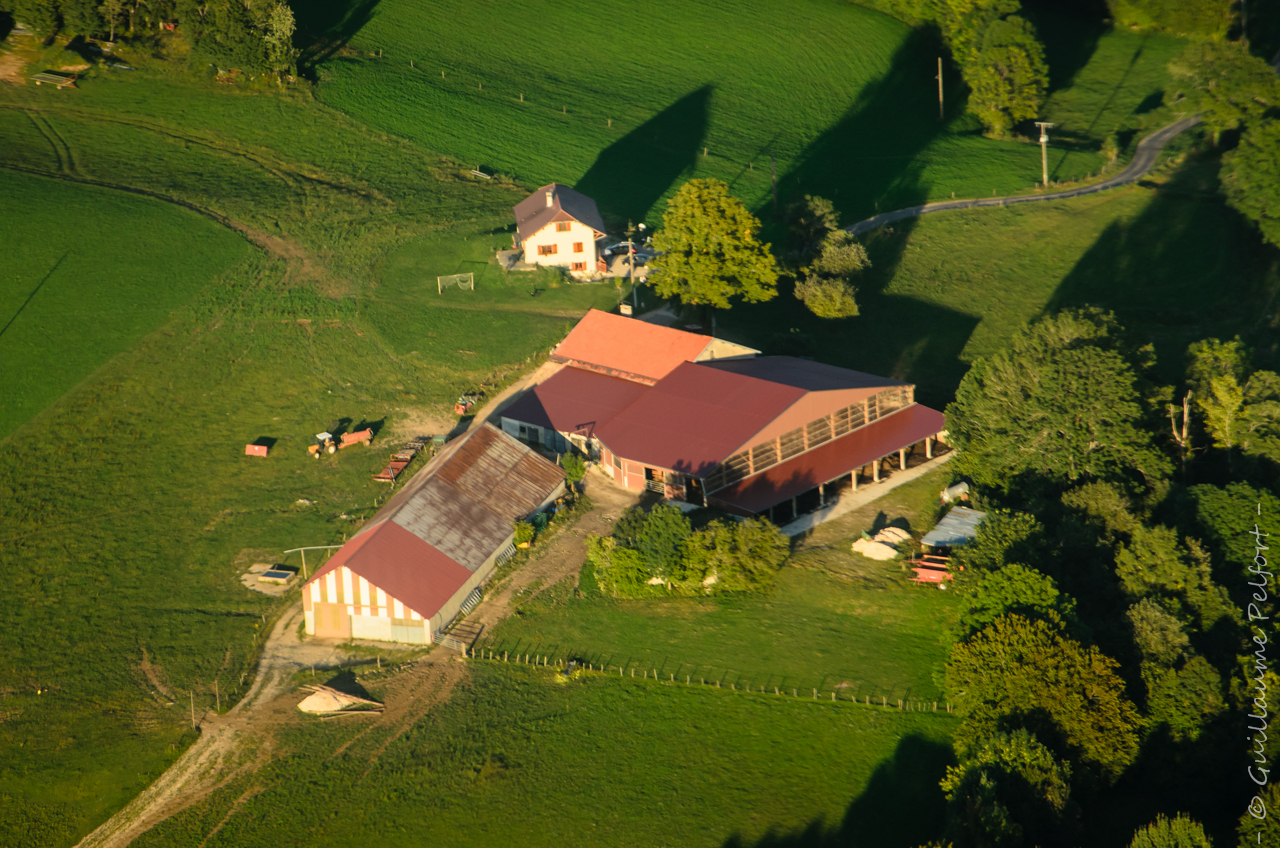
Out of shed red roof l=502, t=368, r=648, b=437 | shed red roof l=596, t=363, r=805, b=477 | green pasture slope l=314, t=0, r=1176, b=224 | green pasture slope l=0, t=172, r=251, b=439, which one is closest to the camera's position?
shed red roof l=596, t=363, r=805, b=477

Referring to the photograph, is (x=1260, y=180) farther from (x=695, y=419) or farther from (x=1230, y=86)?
(x=695, y=419)

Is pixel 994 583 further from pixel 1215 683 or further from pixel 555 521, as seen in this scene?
pixel 555 521

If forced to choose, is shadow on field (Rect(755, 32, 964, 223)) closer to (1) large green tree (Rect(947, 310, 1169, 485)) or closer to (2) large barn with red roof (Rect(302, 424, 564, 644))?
(1) large green tree (Rect(947, 310, 1169, 485))

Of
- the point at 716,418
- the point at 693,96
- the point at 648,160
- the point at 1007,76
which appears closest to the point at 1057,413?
the point at 716,418

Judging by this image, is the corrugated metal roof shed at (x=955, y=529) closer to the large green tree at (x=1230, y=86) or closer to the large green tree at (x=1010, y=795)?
the large green tree at (x=1010, y=795)

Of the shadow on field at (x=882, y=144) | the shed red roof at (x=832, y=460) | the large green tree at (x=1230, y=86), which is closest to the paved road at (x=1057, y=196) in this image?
the shadow on field at (x=882, y=144)

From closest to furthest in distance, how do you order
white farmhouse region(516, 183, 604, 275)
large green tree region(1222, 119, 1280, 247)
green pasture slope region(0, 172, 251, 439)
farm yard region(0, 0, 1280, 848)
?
farm yard region(0, 0, 1280, 848) < green pasture slope region(0, 172, 251, 439) < white farmhouse region(516, 183, 604, 275) < large green tree region(1222, 119, 1280, 247)

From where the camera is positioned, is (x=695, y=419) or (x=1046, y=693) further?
(x=695, y=419)

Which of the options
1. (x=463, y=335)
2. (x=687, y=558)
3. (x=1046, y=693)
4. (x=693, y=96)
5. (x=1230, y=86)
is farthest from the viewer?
(x=693, y=96)

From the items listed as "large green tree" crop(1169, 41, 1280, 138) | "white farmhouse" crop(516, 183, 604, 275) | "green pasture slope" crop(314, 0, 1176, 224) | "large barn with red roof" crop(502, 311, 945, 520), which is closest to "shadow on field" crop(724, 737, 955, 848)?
"large barn with red roof" crop(502, 311, 945, 520)
